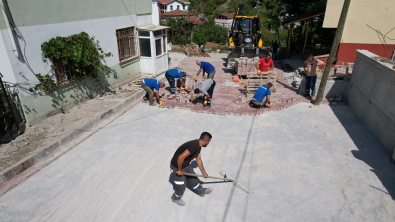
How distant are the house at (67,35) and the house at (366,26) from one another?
9243mm

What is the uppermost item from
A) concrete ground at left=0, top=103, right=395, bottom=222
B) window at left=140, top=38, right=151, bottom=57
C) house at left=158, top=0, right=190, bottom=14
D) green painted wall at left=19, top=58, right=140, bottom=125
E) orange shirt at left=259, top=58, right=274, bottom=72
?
house at left=158, top=0, right=190, bottom=14

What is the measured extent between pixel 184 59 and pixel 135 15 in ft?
23.4

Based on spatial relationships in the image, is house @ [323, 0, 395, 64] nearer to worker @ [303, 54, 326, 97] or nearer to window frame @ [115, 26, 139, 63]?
worker @ [303, 54, 326, 97]

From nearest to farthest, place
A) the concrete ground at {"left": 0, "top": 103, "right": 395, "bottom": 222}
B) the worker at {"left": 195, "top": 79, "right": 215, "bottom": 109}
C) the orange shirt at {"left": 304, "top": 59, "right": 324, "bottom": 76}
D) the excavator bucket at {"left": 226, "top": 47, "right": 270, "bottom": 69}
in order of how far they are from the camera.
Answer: the concrete ground at {"left": 0, "top": 103, "right": 395, "bottom": 222} < the worker at {"left": 195, "top": 79, "right": 215, "bottom": 109} < the orange shirt at {"left": 304, "top": 59, "right": 324, "bottom": 76} < the excavator bucket at {"left": 226, "top": 47, "right": 270, "bottom": 69}

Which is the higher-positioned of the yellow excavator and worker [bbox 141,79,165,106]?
the yellow excavator

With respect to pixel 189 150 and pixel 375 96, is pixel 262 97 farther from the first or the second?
pixel 189 150

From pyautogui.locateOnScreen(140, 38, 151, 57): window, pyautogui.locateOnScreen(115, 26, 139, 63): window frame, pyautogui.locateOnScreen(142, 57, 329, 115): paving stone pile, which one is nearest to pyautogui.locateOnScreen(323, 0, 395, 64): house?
pyautogui.locateOnScreen(142, 57, 329, 115): paving stone pile

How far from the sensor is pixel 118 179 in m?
4.88

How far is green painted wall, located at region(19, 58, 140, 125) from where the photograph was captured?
691 cm

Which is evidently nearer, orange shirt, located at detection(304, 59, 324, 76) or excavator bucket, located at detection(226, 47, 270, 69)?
orange shirt, located at detection(304, 59, 324, 76)

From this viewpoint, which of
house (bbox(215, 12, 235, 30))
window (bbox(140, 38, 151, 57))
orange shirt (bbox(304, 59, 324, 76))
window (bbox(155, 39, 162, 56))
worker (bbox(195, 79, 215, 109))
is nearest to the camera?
worker (bbox(195, 79, 215, 109))

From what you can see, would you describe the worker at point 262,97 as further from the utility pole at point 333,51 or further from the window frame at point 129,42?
the window frame at point 129,42

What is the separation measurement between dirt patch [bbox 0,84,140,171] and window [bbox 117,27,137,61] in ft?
7.95

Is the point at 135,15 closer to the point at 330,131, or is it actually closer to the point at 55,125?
the point at 55,125
